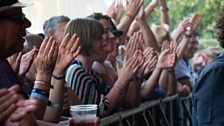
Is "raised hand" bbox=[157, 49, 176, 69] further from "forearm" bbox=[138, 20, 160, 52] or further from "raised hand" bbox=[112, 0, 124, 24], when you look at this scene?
"raised hand" bbox=[112, 0, 124, 24]

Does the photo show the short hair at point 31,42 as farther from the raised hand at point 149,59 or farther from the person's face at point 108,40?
the raised hand at point 149,59

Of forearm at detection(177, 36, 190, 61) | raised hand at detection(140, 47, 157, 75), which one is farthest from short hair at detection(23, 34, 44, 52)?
forearm at detection(177, 36, 190, 61)

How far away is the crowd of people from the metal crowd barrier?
0.26 ft

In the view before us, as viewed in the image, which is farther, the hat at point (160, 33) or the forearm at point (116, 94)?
the hat at point (160, 33)

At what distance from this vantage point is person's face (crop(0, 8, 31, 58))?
236 cm

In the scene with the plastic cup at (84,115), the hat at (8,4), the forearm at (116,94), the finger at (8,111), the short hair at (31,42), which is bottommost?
the forearm at (116,94)

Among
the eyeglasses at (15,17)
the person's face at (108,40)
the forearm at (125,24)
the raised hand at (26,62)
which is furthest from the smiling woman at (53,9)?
the eyeglasses at (15,17)

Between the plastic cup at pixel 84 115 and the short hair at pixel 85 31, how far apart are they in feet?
3.93

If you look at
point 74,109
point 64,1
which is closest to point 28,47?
point 74,109

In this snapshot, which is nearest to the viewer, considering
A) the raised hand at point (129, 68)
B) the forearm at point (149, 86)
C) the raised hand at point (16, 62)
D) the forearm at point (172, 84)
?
the raised hand at point (16, 62)

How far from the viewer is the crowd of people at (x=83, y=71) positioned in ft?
7.73

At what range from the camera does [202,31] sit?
55.8 ft

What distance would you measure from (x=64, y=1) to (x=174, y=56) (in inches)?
50.4

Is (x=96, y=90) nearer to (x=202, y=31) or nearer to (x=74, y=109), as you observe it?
(x=74, y=109)
